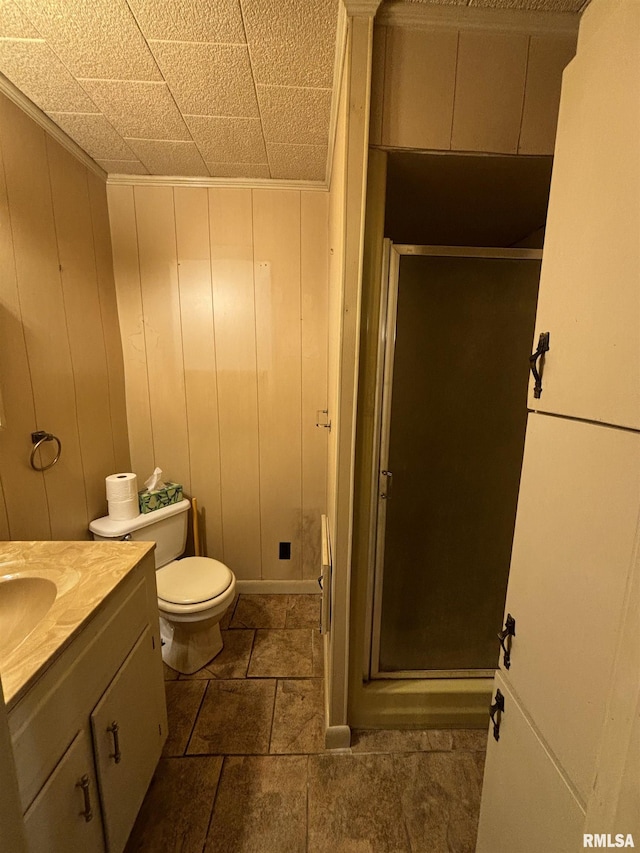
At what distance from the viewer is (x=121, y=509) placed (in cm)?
172

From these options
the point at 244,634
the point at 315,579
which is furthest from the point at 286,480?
the point at 244,634

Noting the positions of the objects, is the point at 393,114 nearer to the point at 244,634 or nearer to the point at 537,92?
the point at 537,92

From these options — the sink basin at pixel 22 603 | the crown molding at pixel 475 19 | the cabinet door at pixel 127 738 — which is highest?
the crown molding at pixel 475 19

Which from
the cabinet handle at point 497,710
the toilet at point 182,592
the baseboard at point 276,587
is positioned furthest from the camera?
the baseboard at point 276,587

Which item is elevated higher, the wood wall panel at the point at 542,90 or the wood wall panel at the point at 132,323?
the wood wall panel at the point at 542,90

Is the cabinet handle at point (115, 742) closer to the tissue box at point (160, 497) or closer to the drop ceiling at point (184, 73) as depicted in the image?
the tissue box at point (160, 497)

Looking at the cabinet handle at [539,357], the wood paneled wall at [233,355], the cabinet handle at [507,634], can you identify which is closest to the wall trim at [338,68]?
the wood paneled wall at [233,355]

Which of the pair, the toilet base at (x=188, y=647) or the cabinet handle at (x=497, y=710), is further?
the toilet base at (x=188, y=647)

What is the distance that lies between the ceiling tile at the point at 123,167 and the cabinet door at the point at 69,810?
231 centimetres

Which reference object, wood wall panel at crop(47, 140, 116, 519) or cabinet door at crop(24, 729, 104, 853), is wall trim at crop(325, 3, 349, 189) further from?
cabinet door at crop(24, 729, 104, 853)

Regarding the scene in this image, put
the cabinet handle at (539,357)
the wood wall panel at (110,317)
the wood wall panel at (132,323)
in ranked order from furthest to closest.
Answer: the wood wall panel at (132,323) < the wood wall panel at (110,317) < the cabinet handle at (539,357)

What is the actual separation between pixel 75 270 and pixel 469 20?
1.75 meters

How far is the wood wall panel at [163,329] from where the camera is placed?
1.85 meters

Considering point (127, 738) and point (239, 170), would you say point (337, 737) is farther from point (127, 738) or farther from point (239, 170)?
point (239, 170)
